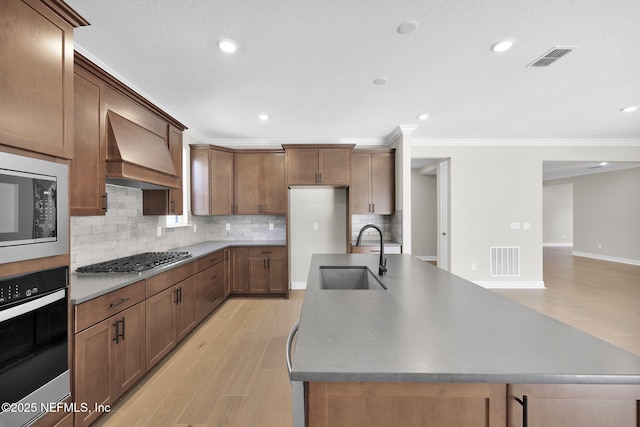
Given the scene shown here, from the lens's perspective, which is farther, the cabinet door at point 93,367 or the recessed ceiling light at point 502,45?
the recessed ceiling light at point 502,45

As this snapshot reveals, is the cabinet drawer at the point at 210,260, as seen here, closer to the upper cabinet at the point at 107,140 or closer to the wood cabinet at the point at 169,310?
the wood cabinet at the point at 169,310

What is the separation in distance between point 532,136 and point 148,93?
233 inches

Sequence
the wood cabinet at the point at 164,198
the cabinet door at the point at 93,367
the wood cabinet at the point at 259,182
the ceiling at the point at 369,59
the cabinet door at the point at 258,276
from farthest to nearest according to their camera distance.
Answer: the wood cabinet at the point at 259,182, the cabinet door at the point at 258,276, the wood cabinet at the point at 164,198, the ceiling at the point at 369,59, the cabinet door at the point at 93,367

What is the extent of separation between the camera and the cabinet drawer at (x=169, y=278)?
7.18 feet

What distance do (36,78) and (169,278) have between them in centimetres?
175

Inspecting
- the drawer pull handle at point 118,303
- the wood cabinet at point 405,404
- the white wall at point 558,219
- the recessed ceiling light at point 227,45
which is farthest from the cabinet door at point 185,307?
the white wall at point 558,219

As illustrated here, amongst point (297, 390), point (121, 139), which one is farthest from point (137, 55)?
point (297, 390)

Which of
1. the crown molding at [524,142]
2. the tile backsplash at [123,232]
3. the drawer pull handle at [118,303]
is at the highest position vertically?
the crown molding at [524,142]

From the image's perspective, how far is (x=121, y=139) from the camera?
2.11 metres

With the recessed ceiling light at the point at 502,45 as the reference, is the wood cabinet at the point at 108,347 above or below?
below

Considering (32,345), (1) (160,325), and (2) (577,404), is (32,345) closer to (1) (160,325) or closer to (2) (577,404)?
(1) (160,325)

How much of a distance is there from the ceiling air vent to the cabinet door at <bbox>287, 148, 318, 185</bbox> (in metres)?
2.73

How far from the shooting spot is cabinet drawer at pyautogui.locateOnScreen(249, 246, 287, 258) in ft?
13.7

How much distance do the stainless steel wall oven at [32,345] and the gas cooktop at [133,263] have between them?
0.73 m
